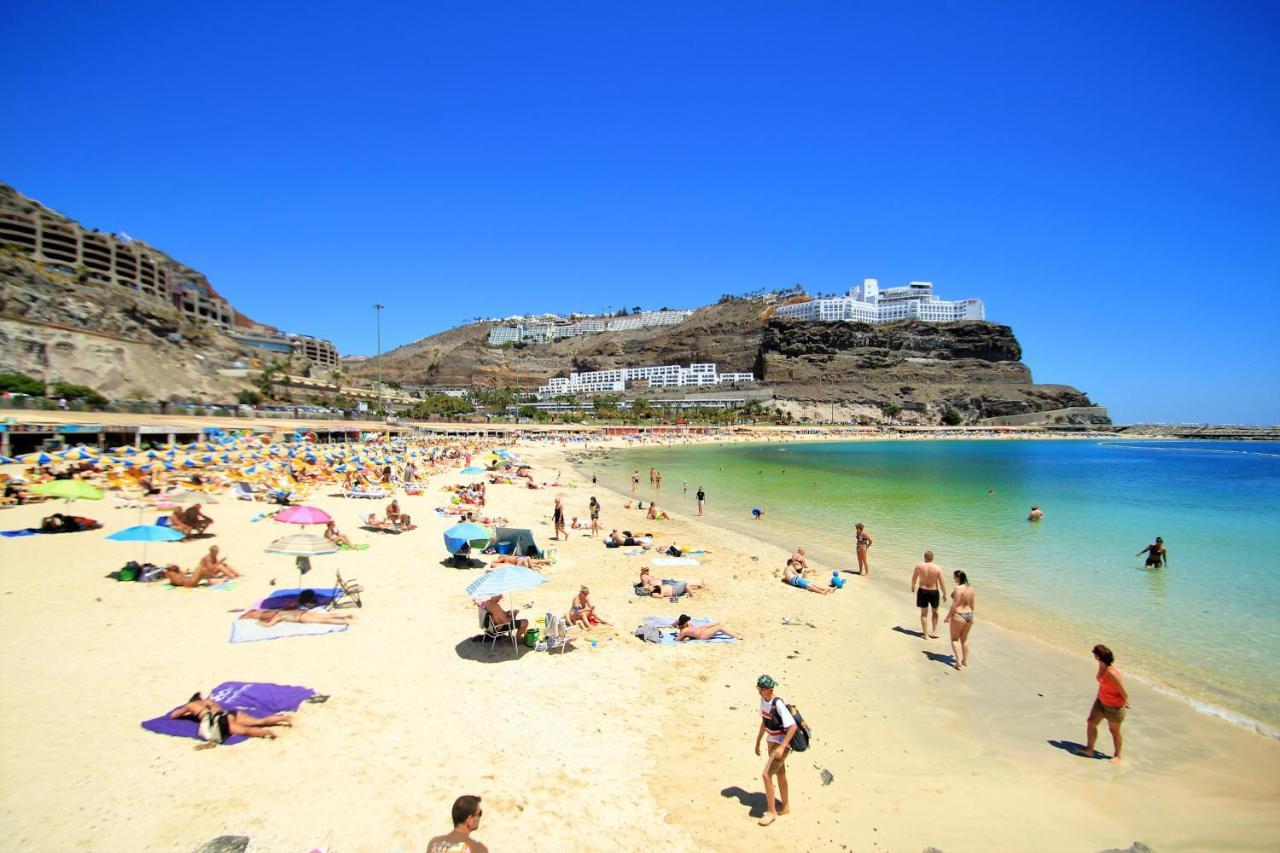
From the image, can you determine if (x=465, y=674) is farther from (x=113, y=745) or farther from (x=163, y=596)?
(x=163, y=596)

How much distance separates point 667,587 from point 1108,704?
21.3 ft

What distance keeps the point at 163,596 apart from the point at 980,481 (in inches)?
1585

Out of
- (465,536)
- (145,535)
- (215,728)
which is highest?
(145,535)

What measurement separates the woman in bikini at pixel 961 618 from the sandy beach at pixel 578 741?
0.30 metres

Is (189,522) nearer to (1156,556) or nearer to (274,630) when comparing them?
(274,630)

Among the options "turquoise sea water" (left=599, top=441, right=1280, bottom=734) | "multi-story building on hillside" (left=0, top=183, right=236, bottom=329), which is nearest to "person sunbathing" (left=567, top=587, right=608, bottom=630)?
"turquoise sea water" (left=599, top=441, right=1280, bottom=734)

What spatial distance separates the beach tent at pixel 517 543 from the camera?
41.8 ft

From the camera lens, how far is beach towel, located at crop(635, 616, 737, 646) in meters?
8.45

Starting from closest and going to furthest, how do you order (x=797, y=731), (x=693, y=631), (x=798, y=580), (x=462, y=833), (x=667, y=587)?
(x=462, y=833), (x=797, y=731), (x=693, y=631), (x=667, y=587), (x=798, y=580)

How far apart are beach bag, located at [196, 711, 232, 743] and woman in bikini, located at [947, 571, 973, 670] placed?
8.21m

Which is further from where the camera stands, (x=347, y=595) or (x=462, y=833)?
(x=347, y=595)

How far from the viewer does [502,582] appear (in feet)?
25.6

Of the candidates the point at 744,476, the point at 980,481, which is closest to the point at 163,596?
the point at 744,476

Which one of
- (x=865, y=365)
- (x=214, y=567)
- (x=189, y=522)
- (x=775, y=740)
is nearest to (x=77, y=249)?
(x=189, y=522)
